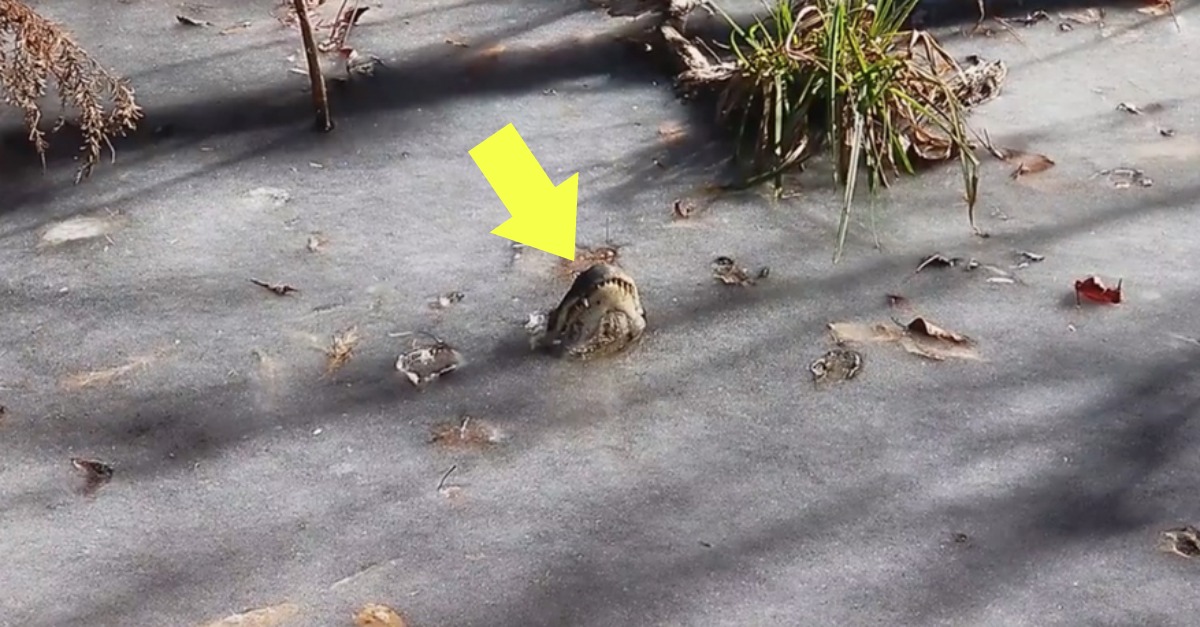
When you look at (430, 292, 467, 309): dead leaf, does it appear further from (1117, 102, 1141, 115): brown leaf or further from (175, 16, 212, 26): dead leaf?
(1117, 102, 1141, 115): brown leaf

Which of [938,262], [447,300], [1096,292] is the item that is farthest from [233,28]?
[1096,292]

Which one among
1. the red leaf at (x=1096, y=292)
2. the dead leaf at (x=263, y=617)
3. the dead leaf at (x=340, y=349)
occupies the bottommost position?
the dead leaf at (x=263, y=617)

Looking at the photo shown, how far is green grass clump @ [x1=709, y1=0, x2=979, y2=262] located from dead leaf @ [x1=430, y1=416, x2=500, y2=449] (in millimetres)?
663

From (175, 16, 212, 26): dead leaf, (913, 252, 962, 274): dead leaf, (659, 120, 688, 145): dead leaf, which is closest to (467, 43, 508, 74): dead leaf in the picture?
(659, 120, 688, 145): dead leaf

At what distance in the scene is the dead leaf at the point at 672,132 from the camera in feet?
6.71

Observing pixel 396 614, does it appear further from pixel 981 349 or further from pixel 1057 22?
pixel 1057 22

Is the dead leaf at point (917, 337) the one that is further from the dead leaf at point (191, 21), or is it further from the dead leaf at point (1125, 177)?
the dead leaf at point (191, 21)

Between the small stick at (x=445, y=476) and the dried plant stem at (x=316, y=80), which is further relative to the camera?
the dried plant stem at (x=316, y=80)

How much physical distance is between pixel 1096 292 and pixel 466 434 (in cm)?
89

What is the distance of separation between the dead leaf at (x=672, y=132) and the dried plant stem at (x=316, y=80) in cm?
56

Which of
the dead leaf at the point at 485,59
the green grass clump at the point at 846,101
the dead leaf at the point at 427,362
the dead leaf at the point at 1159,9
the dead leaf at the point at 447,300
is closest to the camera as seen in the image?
the dead leaf at the point at 427,362

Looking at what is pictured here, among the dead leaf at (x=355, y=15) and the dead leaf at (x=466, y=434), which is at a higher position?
the dead leaf at (x=355, y=15)

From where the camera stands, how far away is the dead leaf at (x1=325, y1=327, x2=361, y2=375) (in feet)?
5.12

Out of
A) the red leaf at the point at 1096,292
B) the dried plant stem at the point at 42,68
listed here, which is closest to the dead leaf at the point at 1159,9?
the red leaf at the point at 1096,292
